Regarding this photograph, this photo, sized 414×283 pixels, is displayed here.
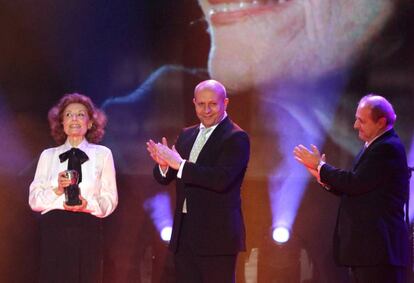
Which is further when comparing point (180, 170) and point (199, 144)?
point (199, 144)

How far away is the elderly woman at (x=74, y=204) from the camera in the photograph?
3.67 metres

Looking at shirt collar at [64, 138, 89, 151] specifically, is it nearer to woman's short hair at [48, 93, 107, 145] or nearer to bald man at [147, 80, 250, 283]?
woman's short hair at [48, 93, 107, 145]

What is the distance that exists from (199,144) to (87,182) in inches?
27.2

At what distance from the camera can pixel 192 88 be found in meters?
4.80

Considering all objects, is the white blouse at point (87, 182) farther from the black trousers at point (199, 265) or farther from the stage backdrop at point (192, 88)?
the stage backdrop at point (192, 88)

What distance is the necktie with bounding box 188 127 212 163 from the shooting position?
12.1 feet

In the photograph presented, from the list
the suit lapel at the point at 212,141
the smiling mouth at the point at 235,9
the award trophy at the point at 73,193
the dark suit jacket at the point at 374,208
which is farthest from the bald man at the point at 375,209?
the smiling mouth at the point at 235,9

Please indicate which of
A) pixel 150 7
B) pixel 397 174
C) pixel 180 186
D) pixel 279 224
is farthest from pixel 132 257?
pixel 397 174

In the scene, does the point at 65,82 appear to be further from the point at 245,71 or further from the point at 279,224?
the point at 279,224

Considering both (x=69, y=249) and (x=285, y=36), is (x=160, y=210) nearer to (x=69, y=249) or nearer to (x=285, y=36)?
(x=69, y=249)

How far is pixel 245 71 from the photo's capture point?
476 cm

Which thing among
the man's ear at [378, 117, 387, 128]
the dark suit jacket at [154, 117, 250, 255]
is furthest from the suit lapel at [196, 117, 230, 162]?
the man's ear at [378, 117, 387, 128]

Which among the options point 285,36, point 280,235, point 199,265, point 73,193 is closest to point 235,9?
point 285,36

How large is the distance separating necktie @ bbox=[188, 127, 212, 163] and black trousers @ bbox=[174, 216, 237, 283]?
36 centimetres
